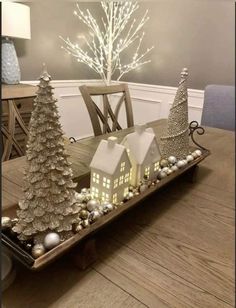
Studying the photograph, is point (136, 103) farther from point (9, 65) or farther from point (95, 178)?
point (95, 178)

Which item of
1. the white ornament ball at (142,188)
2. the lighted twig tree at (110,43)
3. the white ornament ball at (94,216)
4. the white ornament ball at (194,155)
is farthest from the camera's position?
the lighted twig tree at (110,43)

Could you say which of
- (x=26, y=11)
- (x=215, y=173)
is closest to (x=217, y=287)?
(x=215, y=173)

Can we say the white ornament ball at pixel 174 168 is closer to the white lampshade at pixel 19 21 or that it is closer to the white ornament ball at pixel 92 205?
the white ornament ball at pixel 92 205

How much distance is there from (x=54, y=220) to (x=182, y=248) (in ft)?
0.92

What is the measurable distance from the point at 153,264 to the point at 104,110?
1039 millimetres

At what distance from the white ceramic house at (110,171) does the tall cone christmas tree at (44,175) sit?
12 centimetres

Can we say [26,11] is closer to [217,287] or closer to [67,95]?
[67,95]

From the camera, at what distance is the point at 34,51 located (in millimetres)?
2264

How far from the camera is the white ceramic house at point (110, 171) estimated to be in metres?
0.57

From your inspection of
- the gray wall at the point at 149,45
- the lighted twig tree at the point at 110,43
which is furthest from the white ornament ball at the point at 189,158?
the lighted twig tree at the point at 110,43

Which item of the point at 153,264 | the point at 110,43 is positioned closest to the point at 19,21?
the point at 110,43

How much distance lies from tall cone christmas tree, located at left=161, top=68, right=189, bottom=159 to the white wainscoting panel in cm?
145

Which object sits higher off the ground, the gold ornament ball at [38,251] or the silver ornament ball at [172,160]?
the silver ornament ball at [172,160]

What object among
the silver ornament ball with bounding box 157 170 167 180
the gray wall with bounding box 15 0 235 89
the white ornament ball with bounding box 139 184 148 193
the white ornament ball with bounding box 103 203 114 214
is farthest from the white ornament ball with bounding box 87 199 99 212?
the gray wall with bounding box 15 0 235 89
